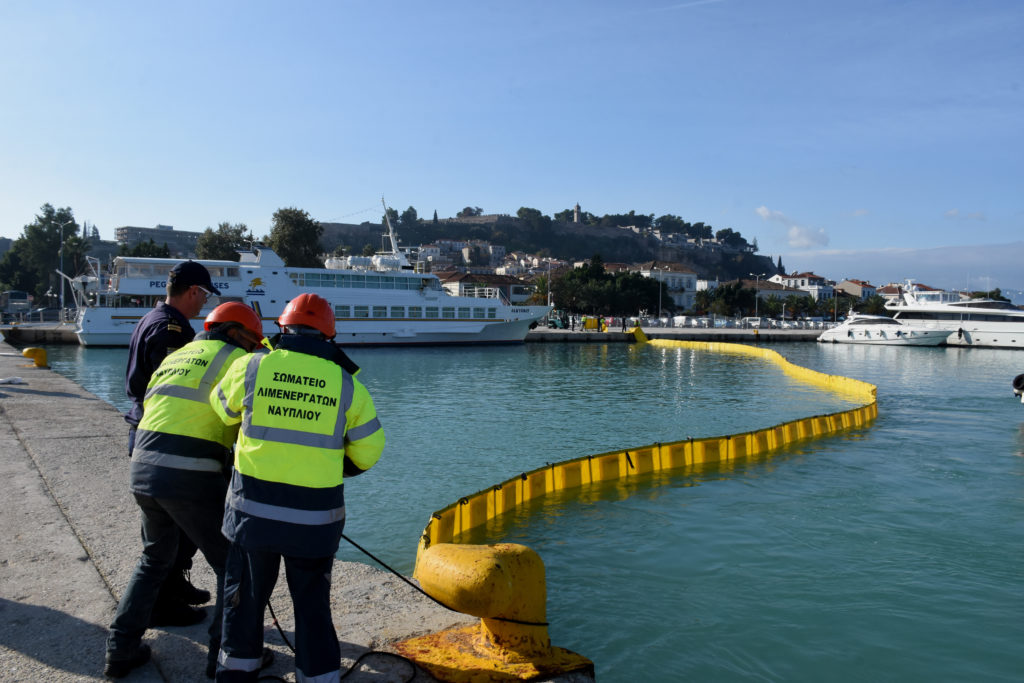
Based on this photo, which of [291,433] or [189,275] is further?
[189,275]

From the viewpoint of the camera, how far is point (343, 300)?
141 ft

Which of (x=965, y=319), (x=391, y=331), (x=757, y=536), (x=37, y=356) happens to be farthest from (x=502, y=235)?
(x=757, y=536)

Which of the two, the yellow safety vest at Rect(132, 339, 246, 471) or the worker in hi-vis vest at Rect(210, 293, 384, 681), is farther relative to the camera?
the yellow safety vest at Rect(132, 339, 246, 471)

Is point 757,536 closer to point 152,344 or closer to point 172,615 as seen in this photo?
point 172,615

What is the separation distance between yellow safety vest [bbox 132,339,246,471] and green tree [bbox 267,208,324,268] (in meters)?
67.6

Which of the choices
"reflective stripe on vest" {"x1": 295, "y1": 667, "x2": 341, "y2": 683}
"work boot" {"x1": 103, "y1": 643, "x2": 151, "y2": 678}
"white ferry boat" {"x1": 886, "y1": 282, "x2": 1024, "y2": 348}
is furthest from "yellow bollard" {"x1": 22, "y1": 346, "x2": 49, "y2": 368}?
"white ferry boat" {"x1": 886, "y1": 282, "x2": 1024, "y2": 348}

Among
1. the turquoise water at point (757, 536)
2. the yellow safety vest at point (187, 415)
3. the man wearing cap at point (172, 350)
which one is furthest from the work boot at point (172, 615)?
the turquoise water at point (757, 536)

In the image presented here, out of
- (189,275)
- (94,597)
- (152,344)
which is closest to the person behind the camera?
(152,344)

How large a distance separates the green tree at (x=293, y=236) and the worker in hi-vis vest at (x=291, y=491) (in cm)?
6815

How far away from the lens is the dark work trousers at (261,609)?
2.72 meters

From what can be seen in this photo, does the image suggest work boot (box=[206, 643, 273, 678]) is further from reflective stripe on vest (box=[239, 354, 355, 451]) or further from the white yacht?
the white yacht

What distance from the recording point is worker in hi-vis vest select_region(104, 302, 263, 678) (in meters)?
3.05

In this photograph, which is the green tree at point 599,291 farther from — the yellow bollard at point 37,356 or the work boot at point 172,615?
the work boot at point 172,615

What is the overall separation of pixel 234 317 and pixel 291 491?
1019 mm
